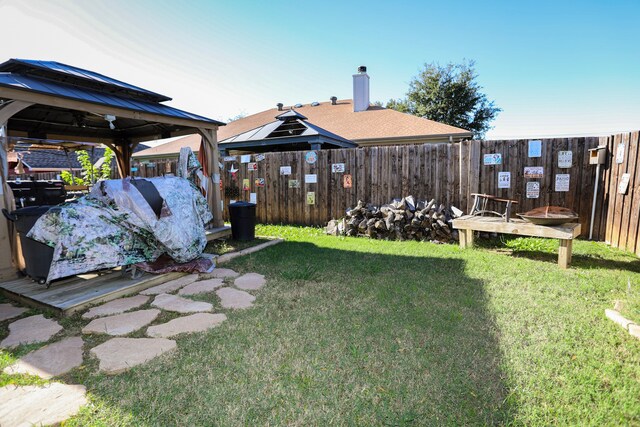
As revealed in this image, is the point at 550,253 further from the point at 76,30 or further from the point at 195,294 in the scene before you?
the point at 76,30

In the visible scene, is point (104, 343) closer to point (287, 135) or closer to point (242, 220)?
point (242, 220)

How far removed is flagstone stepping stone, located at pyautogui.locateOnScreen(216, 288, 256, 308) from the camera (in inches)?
123

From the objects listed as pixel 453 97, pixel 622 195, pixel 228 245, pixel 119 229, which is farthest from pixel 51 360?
pixel 453 97

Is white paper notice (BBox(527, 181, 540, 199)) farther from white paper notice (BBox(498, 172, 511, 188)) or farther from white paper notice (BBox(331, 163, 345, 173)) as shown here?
white paper notice (BBox(331, 163, 345, 173))

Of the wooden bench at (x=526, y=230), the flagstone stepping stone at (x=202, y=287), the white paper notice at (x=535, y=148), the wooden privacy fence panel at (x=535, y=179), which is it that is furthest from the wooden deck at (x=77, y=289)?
the white paper notice at (x=535, y=148)

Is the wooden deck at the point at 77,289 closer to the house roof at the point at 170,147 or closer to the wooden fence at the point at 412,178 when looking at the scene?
the wooden fence at the point at 412,178

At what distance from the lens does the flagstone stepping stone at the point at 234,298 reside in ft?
10.3

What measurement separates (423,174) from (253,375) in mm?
5640

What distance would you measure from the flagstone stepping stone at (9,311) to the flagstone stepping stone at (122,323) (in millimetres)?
914

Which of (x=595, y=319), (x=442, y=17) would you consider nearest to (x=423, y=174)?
(x=595, y=319)

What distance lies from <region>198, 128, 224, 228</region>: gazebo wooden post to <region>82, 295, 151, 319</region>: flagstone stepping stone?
3069 millimetres

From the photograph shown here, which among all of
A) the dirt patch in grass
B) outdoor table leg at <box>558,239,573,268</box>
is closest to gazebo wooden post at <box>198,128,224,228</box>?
the dirt patch in grass

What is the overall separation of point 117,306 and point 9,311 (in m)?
1.05

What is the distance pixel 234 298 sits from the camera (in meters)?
3.32
